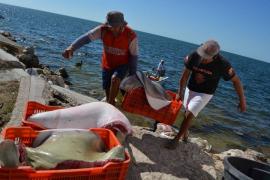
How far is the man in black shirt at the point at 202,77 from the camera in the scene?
641 cm

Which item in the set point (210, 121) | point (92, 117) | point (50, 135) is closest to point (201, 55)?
point (92, 117)

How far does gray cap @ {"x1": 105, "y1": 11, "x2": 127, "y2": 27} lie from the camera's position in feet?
21.1

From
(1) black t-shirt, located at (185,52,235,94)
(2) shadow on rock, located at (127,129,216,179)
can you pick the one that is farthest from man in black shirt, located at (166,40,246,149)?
(2) shadow on rock, located at (127,129,216,179)

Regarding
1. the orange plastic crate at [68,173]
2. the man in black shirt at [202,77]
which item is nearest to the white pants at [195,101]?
the man in black shirt at [202,77]

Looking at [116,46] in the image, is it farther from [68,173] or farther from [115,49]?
[68,173]

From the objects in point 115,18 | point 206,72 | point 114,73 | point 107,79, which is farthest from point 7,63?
point 206,72

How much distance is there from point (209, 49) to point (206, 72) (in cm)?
49

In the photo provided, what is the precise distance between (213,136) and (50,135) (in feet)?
33.9

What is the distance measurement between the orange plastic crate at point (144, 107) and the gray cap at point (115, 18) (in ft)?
3.55

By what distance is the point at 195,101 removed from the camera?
669 centimetres

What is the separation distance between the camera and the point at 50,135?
15.0 ft

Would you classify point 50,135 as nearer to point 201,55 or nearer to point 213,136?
point 201,55

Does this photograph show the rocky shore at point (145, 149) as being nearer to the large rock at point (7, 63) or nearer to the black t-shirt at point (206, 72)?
the black t-shirt at point (206, 72)

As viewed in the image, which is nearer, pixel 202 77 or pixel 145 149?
pixel 145 149
